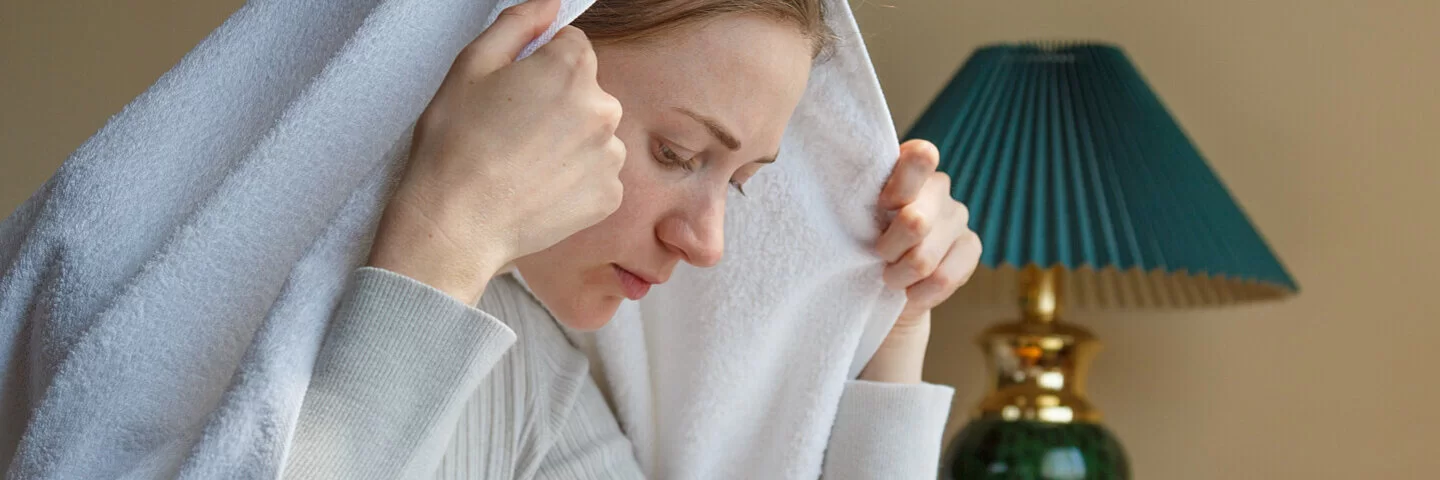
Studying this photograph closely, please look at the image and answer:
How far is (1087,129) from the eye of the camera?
1.35 metres

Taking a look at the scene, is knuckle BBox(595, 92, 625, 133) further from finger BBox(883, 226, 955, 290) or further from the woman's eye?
finger BBox(883, 226, 955, 290)

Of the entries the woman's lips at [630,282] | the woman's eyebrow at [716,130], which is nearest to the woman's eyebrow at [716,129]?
the woman's eyebrow at [716,130]

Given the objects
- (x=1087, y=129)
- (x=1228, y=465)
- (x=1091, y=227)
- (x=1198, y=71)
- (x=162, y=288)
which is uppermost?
(x=1198, y=71)

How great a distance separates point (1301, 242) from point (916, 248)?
2.64 ft

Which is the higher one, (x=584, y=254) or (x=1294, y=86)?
(x=1294, y=86)

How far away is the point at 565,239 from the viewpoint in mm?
762

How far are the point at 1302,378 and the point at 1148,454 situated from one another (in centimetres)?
20

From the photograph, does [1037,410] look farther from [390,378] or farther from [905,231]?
[390,378]

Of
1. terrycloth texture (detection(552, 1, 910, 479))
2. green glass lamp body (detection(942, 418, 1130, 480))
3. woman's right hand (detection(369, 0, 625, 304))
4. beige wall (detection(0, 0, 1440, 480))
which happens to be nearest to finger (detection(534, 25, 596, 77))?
woman's right hand (detection(369, 0, 625, 304))

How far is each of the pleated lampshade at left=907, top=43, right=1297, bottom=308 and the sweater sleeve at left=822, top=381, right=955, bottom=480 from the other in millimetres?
333

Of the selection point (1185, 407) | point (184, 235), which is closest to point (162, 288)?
point (184, 235)

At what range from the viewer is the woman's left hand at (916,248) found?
917mm

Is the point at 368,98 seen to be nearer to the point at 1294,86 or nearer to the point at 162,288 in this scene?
the point at 162,288

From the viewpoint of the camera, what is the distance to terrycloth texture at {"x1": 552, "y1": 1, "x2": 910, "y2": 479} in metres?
0.93
